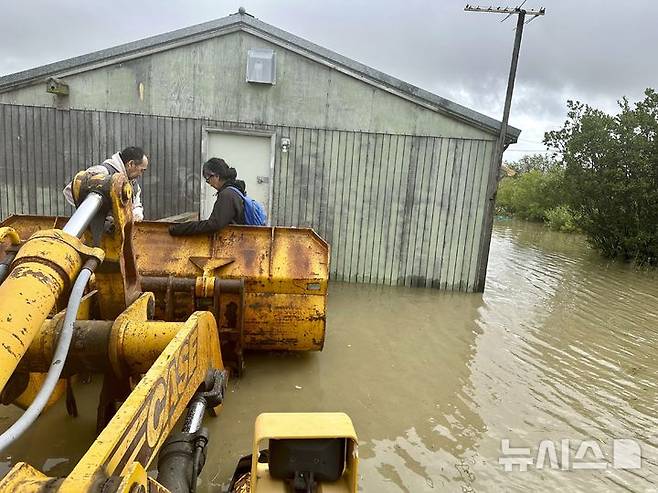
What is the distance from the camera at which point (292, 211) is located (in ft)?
26.6

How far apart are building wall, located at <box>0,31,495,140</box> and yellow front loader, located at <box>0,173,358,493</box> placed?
14.2 ft

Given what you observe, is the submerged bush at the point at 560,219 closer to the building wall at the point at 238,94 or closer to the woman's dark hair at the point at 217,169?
the building wall at the point at 238,94

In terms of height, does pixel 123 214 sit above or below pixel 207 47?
below

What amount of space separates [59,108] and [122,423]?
7.52 metres

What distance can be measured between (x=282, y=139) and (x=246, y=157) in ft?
2.27

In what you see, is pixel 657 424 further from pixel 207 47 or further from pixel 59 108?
pixel 59 108

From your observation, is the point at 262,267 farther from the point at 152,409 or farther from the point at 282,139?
the point at 282,139

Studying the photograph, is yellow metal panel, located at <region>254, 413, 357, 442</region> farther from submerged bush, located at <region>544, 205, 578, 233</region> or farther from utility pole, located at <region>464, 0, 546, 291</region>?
submerged bush, located at <region>544, 205, 578, 233</region>

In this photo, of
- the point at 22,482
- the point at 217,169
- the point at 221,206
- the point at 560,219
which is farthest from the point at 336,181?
the point at 560,219

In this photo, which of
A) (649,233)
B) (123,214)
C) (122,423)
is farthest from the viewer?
(649,233)

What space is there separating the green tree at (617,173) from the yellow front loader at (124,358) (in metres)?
11.9

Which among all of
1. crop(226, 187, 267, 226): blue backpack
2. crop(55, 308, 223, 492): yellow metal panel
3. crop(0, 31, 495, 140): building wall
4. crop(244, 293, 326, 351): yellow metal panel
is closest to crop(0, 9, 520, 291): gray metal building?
crop(0, 31, 495, 140): building wall

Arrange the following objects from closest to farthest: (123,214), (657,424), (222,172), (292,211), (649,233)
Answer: (123,214), (657,424), (222,172), (292,211), (649,233)

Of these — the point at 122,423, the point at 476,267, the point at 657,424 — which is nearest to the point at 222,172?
the point at 122,423
